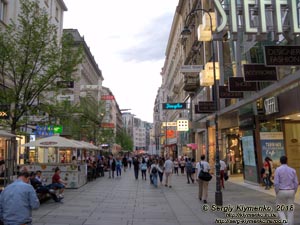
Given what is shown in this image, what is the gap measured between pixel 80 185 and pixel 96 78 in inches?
2530

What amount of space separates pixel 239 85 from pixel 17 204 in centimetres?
1378

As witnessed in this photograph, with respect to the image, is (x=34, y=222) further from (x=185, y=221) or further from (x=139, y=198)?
(x=139, y=198)

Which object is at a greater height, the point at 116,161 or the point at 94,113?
the point at 94,113

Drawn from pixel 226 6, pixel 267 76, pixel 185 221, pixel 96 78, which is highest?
pixel 96 78

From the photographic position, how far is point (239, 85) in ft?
56.0

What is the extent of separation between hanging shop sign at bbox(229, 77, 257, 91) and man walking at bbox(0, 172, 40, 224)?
13.0 meters

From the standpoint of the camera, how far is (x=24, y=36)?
691 inches

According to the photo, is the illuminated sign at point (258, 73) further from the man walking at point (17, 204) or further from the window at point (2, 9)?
the window at point (2, 9)

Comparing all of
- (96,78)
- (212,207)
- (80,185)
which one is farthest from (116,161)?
(96,78)

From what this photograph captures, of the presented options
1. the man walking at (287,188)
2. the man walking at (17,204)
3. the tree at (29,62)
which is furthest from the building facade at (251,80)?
the man walking at (17,204)

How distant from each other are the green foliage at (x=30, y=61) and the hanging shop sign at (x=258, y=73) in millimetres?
9288

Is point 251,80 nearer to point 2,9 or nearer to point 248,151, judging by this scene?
point 248,151

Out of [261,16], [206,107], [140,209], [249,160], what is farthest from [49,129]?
[261,16]

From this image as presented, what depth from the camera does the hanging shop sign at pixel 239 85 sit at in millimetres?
16797
